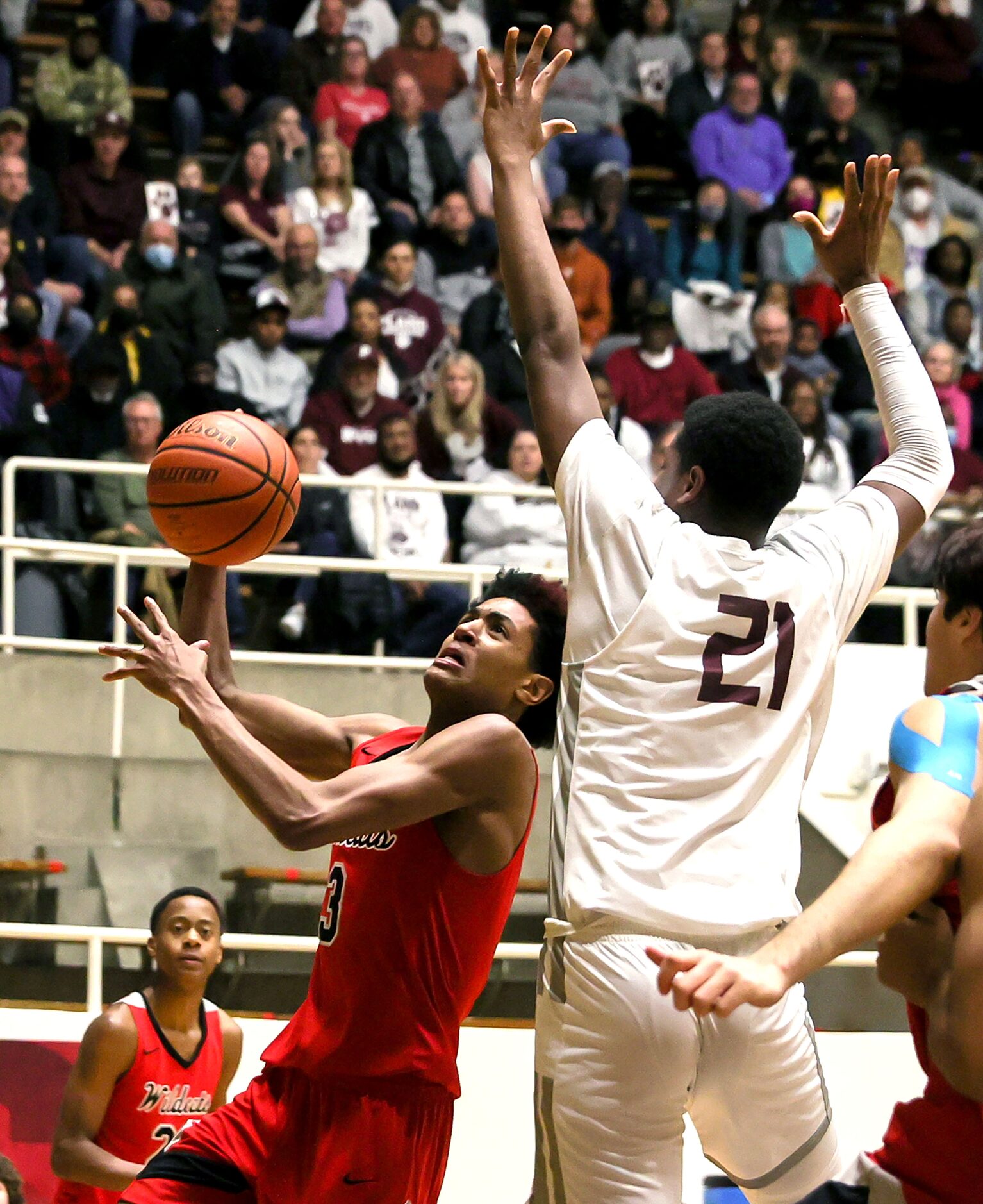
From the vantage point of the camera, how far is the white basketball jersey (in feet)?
9.03

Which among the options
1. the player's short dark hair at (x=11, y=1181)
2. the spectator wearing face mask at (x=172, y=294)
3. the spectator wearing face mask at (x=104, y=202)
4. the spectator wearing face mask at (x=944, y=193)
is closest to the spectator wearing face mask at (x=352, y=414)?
the spectator wearing face mask at (x=172, y=294)

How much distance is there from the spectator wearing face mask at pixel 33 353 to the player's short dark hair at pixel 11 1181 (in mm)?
5306

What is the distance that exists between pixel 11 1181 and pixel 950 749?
331 centimetres

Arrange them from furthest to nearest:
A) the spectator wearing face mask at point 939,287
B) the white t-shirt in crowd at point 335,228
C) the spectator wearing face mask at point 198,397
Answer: the spectator wearing face mask at point 939,287 → the white t-shirt in crowd at point 335,228 → the spectator wearing face mask at point 198,397

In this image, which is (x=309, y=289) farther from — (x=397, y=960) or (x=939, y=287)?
(x=397, y=960)

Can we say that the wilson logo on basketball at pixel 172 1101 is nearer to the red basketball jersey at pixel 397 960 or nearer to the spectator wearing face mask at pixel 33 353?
the red basketball jersey at pixel 397 960

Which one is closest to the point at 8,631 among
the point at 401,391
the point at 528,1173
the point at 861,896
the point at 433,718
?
the point at 401,391

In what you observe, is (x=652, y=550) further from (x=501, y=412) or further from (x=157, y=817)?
(x=501, y=412)

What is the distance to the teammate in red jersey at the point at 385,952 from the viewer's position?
318 centimetres

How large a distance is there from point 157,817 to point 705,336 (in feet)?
17.4

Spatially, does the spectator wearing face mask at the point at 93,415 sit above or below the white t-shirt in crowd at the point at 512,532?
above

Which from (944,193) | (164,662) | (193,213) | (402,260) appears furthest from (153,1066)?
(944,193)

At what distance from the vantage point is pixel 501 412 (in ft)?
32.1

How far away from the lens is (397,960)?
3334mm
